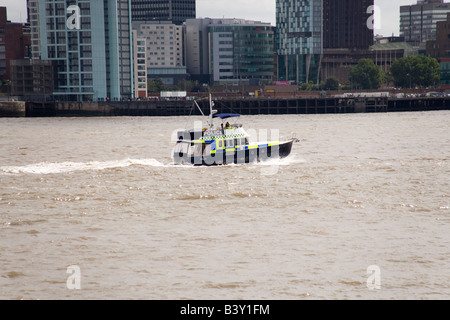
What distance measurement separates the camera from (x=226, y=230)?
93.8ft

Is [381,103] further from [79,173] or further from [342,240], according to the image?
[342,240]

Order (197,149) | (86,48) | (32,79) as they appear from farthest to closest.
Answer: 1. (86,48)
2. (32,79)
3. (197,149)

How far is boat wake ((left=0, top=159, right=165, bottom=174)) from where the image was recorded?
48.8m

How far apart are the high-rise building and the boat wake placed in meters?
133

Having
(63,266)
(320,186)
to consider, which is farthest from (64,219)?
(320,186)

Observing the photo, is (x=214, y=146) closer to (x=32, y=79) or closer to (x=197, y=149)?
(x=197, y=149)

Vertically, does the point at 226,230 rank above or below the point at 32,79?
below

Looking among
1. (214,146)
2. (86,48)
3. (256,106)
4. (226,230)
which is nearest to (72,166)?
(214,146)

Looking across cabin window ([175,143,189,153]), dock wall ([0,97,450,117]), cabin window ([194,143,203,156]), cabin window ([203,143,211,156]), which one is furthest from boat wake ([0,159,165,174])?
dock wall ([0,97,450,117])

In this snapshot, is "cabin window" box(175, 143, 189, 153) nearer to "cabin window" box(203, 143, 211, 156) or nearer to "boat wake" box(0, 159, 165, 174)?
"cabin window" box(203, 143, 211, 156)

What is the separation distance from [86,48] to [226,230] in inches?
6567

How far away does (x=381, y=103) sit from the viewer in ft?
549

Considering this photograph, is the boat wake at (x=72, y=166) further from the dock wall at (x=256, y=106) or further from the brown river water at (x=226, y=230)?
the dock wall at (x=256, y=106)

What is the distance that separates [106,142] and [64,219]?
46.8 metres
